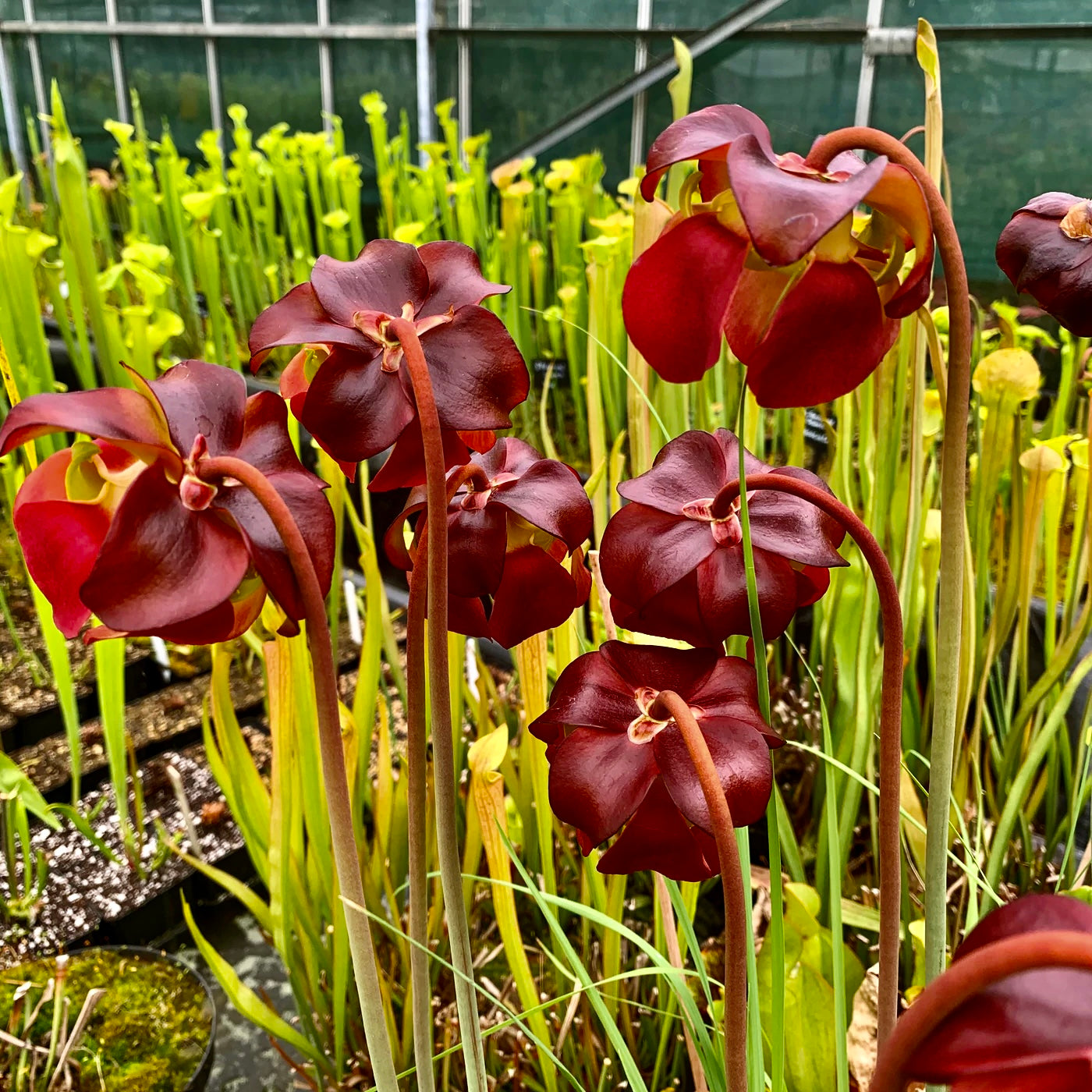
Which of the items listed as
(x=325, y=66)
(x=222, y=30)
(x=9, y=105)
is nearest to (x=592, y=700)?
(x=325, y=66)

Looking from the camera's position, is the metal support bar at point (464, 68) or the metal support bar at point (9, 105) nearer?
the metal support bar at point (464, 68)

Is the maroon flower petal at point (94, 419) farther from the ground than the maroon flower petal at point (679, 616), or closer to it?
farther from the ground

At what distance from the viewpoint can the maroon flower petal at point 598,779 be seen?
0.25 m

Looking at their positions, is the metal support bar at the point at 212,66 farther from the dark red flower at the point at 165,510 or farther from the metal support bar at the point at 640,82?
the dark red flower at the point at 165,510

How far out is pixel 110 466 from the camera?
0.24 meters

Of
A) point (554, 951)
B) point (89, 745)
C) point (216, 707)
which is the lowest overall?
point (89, 745)

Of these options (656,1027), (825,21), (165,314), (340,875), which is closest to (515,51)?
(825,21)

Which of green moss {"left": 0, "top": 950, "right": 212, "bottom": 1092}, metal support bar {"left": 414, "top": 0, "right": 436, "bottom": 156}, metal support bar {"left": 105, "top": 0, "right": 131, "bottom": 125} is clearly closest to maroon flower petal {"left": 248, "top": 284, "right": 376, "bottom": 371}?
green moss {"left": 0, "top": 950, "right": 212, "bottom": 1092}

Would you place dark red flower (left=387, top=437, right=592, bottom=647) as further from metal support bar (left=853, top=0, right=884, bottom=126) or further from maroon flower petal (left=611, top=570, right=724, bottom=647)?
metal support bar (left=853, top=0, right=884, bottom=126)

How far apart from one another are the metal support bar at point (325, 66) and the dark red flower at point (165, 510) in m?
2.52

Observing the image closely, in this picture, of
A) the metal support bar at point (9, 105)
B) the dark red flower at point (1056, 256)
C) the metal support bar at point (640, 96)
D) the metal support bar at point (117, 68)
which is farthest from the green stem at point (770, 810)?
the metal support bar at point (9, 105)

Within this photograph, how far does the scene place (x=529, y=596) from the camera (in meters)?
0.29

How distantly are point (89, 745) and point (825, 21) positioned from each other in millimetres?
1779

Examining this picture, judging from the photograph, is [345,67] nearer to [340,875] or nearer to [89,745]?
[89,745]
